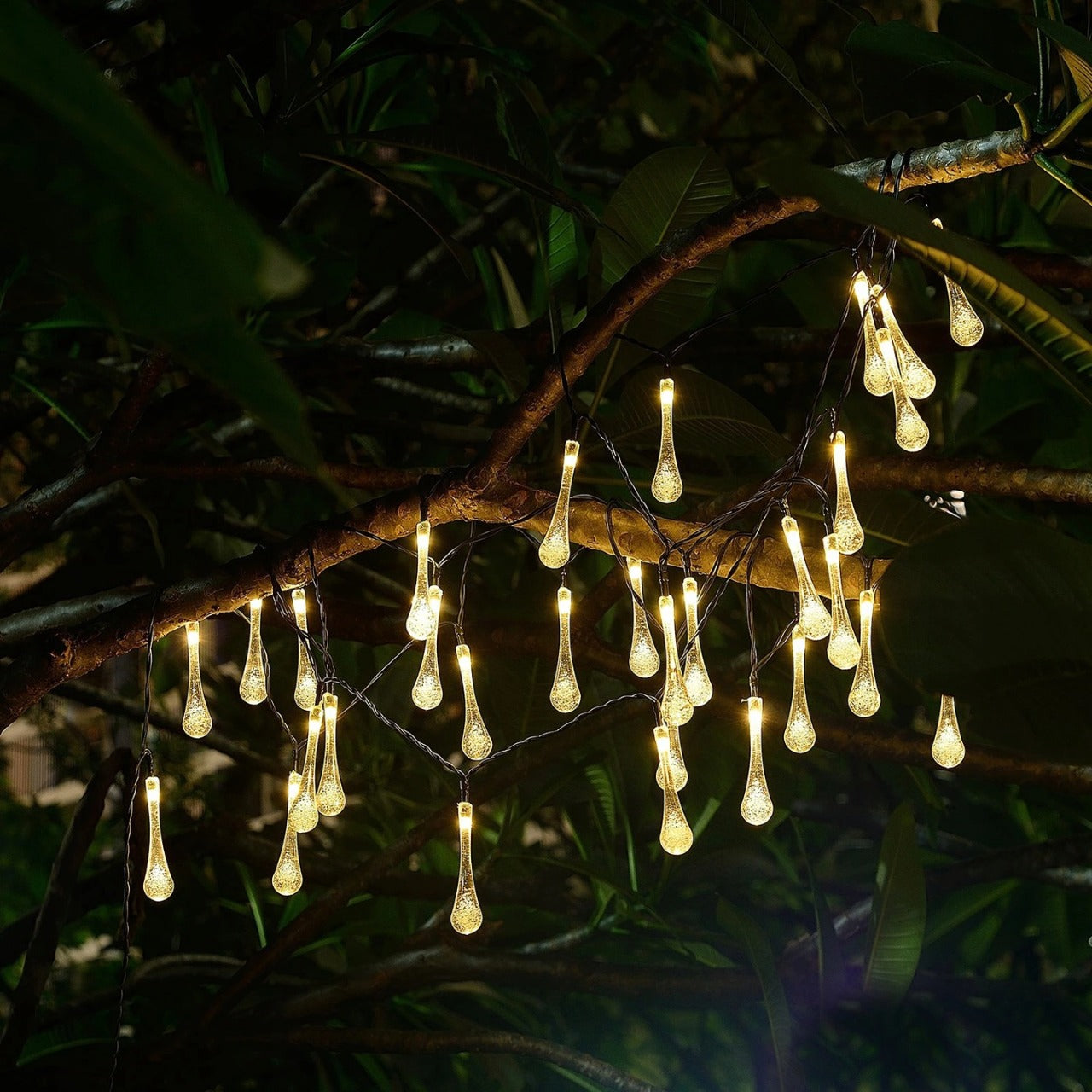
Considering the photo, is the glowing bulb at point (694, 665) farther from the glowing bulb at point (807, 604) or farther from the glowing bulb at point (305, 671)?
the glowing bulb at point (305, 671)

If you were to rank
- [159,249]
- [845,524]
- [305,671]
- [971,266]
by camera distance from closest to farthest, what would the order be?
[159,249] < [971,266] < [845,524] < [305,671]

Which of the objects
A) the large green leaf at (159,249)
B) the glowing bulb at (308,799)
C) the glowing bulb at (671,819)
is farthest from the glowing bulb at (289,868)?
the large green leaf at (159,249)

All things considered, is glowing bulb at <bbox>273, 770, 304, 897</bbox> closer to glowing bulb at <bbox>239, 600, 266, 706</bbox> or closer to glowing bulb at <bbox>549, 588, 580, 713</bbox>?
glowing bulb at <bbox>239, 600, 266, 706</bbox>

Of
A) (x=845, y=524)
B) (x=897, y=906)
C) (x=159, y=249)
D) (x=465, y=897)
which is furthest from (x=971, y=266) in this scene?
(x=897, y=906)

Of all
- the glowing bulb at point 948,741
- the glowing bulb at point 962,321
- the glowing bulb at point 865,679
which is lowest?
the glowing bulb at point 948,741

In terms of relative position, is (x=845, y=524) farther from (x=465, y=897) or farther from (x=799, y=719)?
(x=465, y=897)

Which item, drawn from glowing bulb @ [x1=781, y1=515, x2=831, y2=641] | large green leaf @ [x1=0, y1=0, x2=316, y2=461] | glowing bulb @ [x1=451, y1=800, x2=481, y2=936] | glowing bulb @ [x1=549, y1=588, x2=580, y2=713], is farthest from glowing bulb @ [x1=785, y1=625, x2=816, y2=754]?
large green leaf @ [x1=0, y1=0, x2=316, y2=461]
